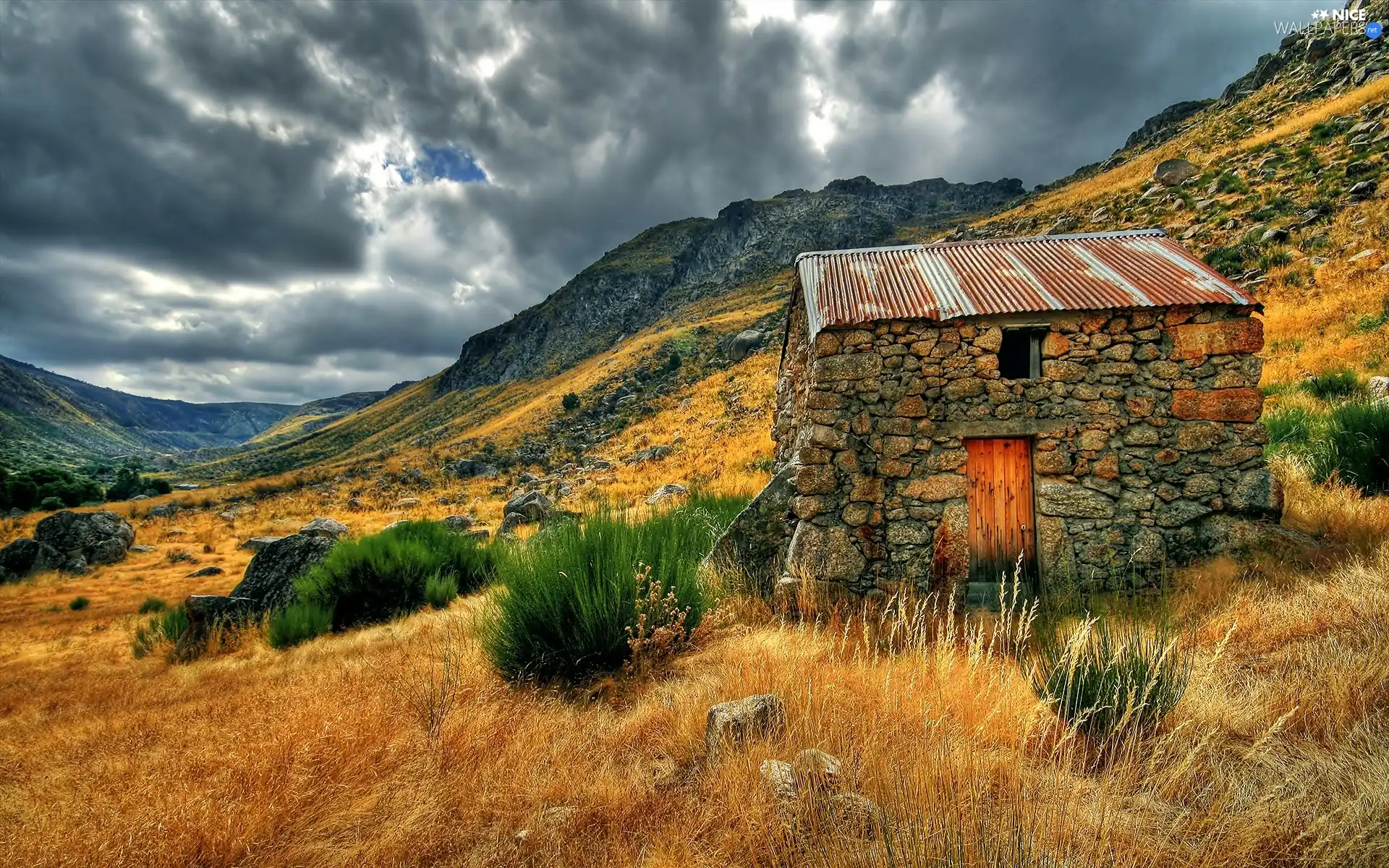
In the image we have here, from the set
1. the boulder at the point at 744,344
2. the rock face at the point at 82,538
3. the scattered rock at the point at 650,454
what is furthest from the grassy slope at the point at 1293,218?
the rock face at the point at 82,538

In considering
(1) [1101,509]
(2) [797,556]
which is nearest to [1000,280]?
(1) [1101,509]

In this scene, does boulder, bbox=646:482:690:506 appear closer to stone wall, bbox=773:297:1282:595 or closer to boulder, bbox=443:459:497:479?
stone wall, bbox=773:297:1282:595

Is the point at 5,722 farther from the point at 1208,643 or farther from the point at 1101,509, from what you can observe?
the point at 1101,509

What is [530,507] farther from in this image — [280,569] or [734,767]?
[734,767]

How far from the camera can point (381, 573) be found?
355 inches

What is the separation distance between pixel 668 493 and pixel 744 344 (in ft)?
85.9

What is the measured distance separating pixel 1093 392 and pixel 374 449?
282 ft

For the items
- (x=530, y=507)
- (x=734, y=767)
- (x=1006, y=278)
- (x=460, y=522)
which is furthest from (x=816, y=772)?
(x=460, y=522)

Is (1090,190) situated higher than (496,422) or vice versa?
(1090,190)

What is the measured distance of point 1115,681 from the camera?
3305mm

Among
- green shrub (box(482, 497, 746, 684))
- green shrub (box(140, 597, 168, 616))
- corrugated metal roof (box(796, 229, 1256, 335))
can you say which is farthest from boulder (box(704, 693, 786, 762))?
green shrub (box(140, 597, 168, 616))

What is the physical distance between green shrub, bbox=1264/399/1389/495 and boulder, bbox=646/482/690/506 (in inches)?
463

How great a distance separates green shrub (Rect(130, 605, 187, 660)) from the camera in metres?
8.88

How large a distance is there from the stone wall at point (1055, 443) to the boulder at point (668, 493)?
339 inches
